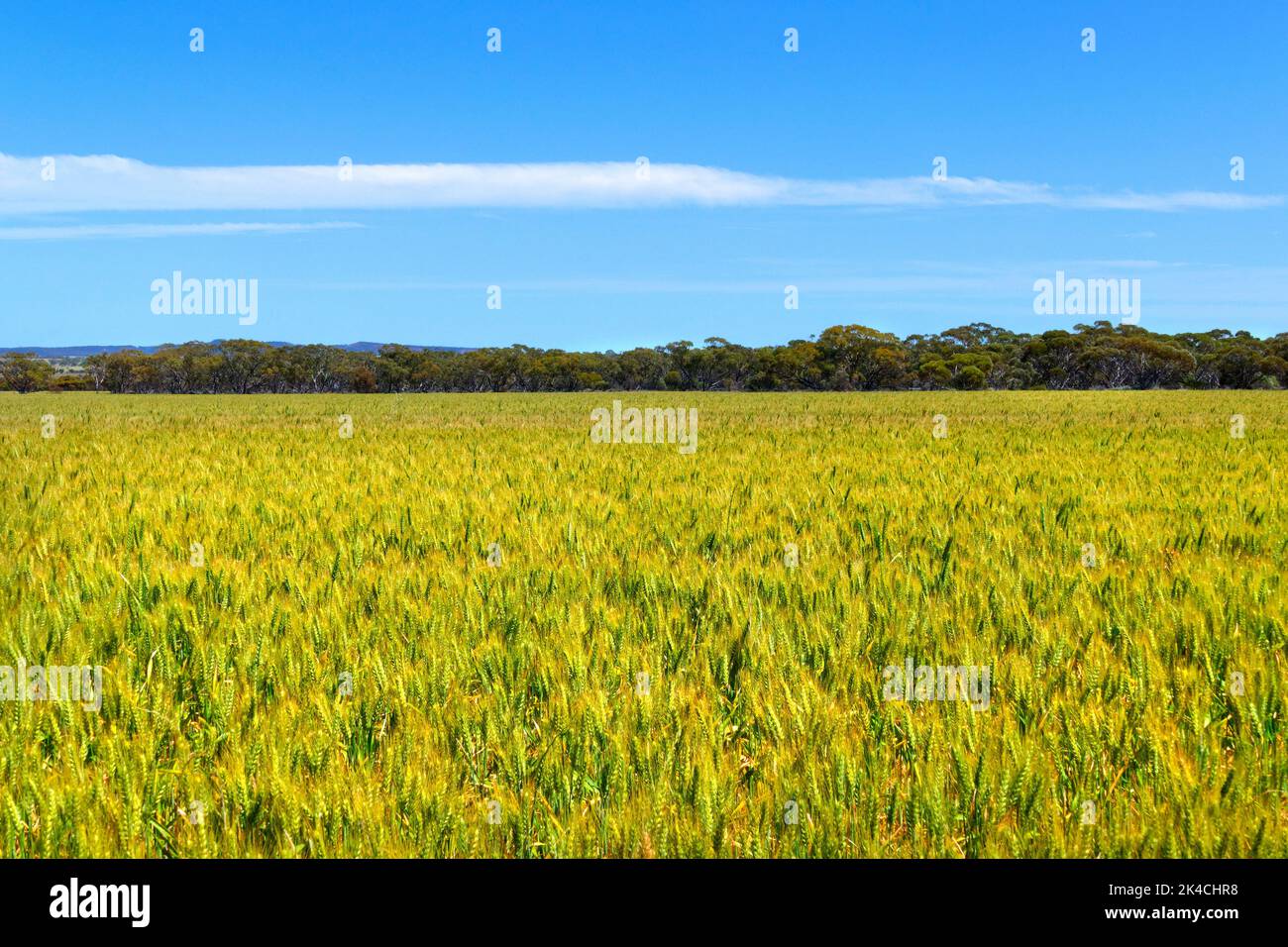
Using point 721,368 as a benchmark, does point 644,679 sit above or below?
below

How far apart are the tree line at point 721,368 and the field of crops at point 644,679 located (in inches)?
4580

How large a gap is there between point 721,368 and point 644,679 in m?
129

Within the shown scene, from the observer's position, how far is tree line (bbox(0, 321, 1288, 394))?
124 metres

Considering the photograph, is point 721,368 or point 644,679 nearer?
point 644,679

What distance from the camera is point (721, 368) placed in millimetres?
131875

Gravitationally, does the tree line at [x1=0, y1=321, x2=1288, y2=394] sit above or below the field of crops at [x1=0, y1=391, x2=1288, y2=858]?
above

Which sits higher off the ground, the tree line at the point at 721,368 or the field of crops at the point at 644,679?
the tree line at the point at 721,368

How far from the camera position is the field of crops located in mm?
3004

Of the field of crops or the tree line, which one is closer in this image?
the field of crops

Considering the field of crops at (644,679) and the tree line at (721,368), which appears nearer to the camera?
the field of crops at (644,679)

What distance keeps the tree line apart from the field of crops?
382 feet

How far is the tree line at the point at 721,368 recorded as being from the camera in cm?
12400
